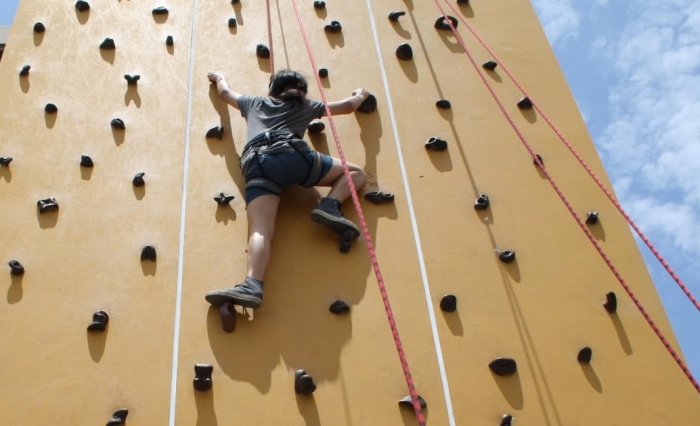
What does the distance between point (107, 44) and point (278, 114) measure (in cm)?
120

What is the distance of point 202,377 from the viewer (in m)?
3.04

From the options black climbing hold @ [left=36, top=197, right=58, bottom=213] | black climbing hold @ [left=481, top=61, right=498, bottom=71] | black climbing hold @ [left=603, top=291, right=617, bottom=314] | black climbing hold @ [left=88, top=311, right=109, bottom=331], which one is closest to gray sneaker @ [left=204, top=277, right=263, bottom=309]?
black climbing hold @ [left=88, top=311, right=109, bottom=331]

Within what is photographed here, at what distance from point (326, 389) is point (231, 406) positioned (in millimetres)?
341

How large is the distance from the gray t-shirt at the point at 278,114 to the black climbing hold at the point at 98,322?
3.18 feet

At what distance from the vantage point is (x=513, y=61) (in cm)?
452

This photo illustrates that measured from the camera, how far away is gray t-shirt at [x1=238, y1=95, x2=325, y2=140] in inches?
144

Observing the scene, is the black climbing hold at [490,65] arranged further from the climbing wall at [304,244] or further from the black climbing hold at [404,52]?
the black climbing hold at [404,52]

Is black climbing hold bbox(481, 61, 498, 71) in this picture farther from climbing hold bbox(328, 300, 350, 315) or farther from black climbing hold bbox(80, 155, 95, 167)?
black climbing hold bbox(80, 155, 95, 167)

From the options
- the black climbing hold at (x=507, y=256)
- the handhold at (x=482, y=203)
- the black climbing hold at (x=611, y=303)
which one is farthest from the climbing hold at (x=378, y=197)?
the black climbing hold at (x=611, y=303)

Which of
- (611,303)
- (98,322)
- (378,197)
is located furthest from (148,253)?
(611,303)

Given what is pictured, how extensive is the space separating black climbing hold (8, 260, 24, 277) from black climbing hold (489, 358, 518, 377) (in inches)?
73.0

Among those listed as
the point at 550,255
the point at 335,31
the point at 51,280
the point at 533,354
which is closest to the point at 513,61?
the point at 335,31

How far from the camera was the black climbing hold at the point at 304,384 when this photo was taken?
3033 mm

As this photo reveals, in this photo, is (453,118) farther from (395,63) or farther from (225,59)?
(225,59)
